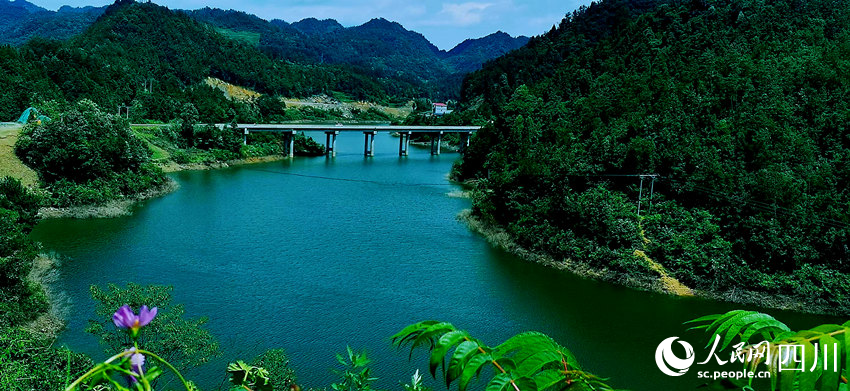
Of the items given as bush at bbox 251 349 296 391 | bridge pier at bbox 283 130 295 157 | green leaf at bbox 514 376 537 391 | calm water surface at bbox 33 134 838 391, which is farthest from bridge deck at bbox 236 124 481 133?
green leaf at bbox 514 376 537 391

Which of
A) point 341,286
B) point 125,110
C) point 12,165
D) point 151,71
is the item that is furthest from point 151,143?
point 151,71

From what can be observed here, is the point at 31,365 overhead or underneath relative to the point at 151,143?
underneath

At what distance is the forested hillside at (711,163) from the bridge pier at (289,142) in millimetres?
23311

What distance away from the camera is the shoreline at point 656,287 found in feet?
56.6

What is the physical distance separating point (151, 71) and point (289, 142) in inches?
1447

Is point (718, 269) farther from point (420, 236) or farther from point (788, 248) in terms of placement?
point (420, 236)

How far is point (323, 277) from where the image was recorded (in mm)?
19078

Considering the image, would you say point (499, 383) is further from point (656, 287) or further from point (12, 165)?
point (12, 165)

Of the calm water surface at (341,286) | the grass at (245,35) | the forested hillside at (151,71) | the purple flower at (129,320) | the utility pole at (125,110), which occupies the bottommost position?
the calm water surface at (341,286)

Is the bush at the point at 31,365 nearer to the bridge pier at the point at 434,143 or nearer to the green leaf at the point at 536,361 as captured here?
the green leaf at the point at 536,361

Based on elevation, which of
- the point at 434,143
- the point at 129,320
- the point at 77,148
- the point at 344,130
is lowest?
the point at 434,143

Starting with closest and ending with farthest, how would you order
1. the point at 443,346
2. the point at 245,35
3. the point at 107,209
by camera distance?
1. the point at 443,346
2. the point at 107,209
3. the point at 245,35

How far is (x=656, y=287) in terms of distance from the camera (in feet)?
61.6

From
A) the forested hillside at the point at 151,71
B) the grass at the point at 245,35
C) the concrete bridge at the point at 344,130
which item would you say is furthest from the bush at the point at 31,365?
the grass at the point at 245,35
